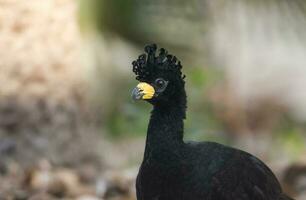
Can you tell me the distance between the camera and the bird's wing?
577 cm

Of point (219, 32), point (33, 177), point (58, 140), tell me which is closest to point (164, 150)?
point (33, 177)

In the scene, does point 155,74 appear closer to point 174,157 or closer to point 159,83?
point 159,83

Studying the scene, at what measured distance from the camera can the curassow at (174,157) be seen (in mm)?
5703

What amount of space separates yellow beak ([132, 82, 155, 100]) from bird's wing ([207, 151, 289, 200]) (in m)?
0.66

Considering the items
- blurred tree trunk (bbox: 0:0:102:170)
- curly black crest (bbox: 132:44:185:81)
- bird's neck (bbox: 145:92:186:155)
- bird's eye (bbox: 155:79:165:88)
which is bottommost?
bird's neck (bbox: 145:92:186:155)

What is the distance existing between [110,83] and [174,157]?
17.9 feet

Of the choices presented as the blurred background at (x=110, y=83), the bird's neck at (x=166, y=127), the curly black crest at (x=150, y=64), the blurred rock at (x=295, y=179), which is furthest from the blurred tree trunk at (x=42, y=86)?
the curly black crest at (x=150, y=64)

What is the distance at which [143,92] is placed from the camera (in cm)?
567

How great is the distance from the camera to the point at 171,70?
5809 millimetres

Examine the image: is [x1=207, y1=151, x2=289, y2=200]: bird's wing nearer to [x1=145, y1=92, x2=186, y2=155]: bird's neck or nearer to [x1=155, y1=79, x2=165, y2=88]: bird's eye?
[x1=145, y1=92, x2=186, y2=155]: bird's neck

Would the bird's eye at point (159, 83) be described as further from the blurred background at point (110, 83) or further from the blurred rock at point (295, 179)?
the blurred rock at point (295, 179)

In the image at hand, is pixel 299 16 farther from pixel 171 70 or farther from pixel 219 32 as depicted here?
pixel 171 70

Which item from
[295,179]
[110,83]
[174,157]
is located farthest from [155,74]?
[110,83]

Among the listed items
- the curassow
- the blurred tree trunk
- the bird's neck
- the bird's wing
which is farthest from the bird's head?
the blurred tree trunk
